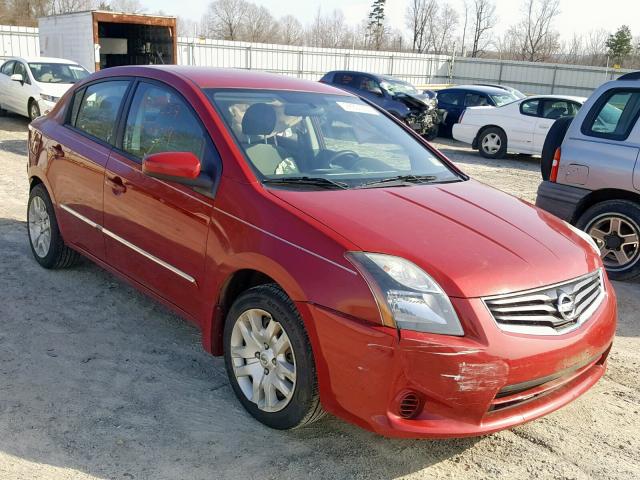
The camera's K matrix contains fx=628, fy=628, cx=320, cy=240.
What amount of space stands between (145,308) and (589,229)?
4040 millimetres

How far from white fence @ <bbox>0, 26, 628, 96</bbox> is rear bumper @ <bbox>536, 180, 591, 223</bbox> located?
70.3ft

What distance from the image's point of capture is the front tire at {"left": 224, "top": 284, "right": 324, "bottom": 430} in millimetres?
2803

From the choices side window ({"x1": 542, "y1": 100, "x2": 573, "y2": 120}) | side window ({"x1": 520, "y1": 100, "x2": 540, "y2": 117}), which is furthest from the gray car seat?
side window ({"x1": 520, "y1": 100, "x2": 540, "y2": 117})

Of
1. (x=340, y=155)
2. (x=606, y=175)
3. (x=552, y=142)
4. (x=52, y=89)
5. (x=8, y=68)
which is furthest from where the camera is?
(x=8, y=68)

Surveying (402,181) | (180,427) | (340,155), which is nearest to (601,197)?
(402,181)

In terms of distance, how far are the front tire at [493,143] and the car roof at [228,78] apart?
10157 mm

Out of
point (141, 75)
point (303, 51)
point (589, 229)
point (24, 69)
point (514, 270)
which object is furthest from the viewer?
point (303, 51)

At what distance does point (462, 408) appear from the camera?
2.54 meters

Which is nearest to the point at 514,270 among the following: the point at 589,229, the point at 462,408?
the point at 462,408

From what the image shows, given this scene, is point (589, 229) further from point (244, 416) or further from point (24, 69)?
point (24, 69)

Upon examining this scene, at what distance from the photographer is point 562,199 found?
591 cm

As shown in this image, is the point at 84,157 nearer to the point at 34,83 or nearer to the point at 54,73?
the point at 34,83

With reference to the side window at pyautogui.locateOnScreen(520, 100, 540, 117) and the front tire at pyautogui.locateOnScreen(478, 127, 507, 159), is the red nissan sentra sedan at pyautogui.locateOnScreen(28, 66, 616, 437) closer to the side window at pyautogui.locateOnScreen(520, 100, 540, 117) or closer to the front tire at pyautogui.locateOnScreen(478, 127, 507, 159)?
the side window at pyautogui.locateOnScreen(520, 100, 540, 117)

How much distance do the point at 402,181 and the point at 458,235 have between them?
76cm
